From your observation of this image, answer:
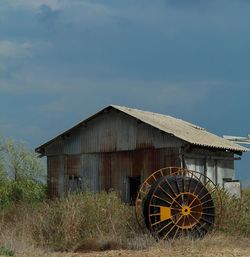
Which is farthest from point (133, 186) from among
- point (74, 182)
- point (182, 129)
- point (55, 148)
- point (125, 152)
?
point (55, 148)

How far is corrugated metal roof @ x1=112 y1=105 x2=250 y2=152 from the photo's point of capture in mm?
27292

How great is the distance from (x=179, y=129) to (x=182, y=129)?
1.86 ft

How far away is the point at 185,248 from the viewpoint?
1744 centimetres

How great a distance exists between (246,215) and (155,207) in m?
4.03

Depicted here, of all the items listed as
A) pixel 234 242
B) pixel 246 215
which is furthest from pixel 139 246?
pixel 246 215

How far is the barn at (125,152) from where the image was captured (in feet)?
90.2

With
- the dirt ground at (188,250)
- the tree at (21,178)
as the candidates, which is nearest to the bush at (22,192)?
the tree at (21,178)

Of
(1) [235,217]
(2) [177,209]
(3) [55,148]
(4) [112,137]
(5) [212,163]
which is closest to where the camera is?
(2) [177,209]

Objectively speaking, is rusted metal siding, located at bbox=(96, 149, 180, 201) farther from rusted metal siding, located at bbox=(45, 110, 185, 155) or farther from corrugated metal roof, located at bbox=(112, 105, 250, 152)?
corrugated metal roof, located at bbox=(112, 105, 250, 152)

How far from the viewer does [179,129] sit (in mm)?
29547

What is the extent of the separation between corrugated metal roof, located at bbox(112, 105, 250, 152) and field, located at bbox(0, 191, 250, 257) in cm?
→ 458

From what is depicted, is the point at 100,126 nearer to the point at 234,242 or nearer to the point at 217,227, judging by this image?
the point at 217,227

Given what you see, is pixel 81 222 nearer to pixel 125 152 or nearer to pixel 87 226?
pixel 87 226

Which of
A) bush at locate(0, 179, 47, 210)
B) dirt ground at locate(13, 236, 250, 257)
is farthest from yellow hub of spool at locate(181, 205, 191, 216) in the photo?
bush at locate(0, 179, 47, 210)
